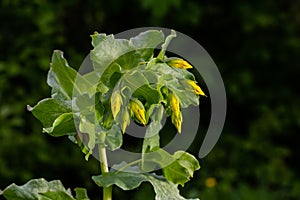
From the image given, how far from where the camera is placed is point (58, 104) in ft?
3.48

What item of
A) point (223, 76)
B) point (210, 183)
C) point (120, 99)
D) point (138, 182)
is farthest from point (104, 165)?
point (223, 76)

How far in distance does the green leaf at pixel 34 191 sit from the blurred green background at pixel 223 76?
6.96 feet

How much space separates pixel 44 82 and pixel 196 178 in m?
0.97

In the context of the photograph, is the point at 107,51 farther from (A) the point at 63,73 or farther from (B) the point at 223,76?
(B) the point at 223,76

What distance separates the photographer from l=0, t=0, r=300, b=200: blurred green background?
343 cm

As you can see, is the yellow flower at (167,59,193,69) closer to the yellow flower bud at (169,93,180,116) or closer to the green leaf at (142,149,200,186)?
the yellow flower bud at (169,93,180,116)

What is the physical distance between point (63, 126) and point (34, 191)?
6.0 inches

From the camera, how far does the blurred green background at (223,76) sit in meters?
3.43

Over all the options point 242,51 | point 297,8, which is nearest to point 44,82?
point 242,51

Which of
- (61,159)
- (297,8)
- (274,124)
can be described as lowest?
(61,159)

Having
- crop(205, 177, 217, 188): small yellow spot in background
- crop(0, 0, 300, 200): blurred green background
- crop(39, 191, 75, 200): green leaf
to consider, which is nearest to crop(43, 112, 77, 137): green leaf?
crop(39, 191, 75, 200): green leaf

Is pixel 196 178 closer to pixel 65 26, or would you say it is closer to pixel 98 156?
pixel 65 26

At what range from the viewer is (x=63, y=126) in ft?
3.43

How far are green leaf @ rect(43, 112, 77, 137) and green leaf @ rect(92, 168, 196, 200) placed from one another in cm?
8
